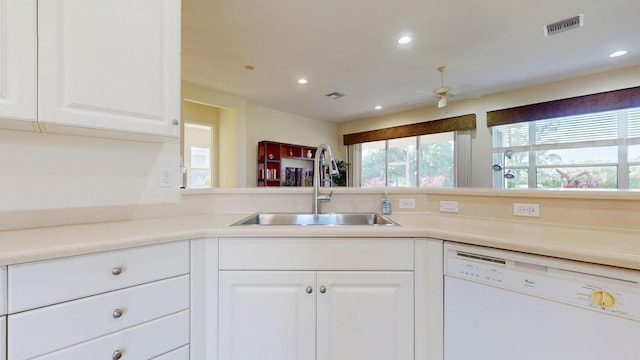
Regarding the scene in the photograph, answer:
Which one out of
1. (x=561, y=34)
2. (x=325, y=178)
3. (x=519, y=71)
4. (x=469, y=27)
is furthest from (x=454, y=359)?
(x=519, y=71)

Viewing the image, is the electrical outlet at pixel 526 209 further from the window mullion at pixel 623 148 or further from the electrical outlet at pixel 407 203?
the window mullion at pixel 623 148

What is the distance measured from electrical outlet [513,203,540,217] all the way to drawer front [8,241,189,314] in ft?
5.26

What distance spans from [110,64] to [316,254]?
1.19 meters

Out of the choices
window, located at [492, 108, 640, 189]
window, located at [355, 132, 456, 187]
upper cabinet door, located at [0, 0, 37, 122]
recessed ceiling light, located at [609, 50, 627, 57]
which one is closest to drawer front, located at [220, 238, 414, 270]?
upper cabinet door, located at [0, 0, 37, 122]

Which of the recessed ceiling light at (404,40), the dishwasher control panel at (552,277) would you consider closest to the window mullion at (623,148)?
the recessed ceiling light at (404,40)

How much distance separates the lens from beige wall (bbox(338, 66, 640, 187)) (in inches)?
148

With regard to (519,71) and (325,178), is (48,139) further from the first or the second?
(519,71)

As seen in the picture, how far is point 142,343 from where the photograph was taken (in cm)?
99

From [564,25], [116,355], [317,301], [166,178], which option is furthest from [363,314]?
[564,25]

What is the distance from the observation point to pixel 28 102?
976 millimetres

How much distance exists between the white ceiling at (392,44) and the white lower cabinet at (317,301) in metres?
2.15

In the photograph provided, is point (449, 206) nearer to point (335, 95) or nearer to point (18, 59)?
point (18, 59)

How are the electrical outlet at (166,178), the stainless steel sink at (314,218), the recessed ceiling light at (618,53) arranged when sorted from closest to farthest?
the electrical outlet at (166,178)
the stainless steel sink at (314,218)
the recessed ceiling light at (618,53)

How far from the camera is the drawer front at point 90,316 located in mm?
789
